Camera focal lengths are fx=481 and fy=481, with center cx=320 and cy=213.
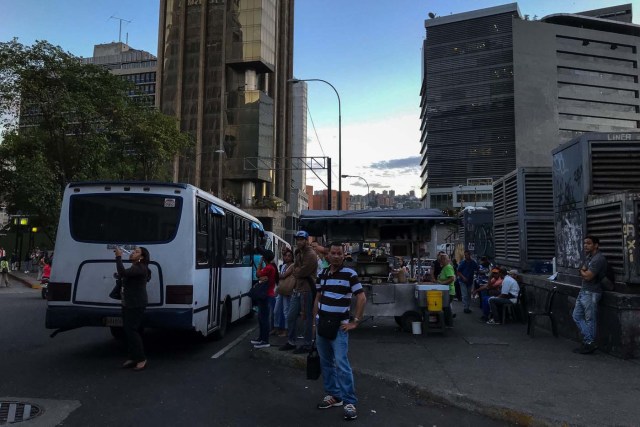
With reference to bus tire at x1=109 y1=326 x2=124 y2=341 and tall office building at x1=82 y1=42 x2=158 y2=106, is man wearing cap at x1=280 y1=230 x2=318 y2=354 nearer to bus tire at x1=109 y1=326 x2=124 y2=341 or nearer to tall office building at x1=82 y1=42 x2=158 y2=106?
bus tire at x1=109 y1=326 x2=124 y2=341

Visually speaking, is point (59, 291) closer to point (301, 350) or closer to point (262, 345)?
point (262, 345)

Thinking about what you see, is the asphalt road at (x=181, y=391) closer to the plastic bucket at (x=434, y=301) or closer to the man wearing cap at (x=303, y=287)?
the man wearing cap at (x=303, y=287)

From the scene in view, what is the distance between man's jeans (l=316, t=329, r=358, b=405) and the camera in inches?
200

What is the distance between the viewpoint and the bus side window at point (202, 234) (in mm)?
7871

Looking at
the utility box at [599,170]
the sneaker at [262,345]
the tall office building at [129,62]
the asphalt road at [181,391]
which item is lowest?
the asphalt road at [181,391]

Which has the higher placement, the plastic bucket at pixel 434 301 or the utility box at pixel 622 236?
the utility box at pixel 622 236

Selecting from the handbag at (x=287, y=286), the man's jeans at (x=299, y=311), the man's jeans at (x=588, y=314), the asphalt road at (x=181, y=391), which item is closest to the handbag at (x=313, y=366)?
the asphalt road at (x=181, y=391)

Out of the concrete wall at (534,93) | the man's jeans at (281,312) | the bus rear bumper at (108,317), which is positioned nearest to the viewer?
the bus rear bumper at (108,317)

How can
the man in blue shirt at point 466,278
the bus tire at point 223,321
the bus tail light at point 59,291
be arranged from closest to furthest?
1. the bus tail light at point 59,291
2. the bus tire at point 223,321
3. the man in blue shirt at point 466,278

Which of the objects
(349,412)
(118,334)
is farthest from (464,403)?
(118,334)

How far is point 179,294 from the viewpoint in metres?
7.37

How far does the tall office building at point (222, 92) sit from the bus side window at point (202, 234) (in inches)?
1908

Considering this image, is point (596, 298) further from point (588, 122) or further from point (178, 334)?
point (588, 122)

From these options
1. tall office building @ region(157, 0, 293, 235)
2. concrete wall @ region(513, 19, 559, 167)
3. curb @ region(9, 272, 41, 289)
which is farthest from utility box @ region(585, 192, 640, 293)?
concrete wall @ region(513, 19, 559, 167)
